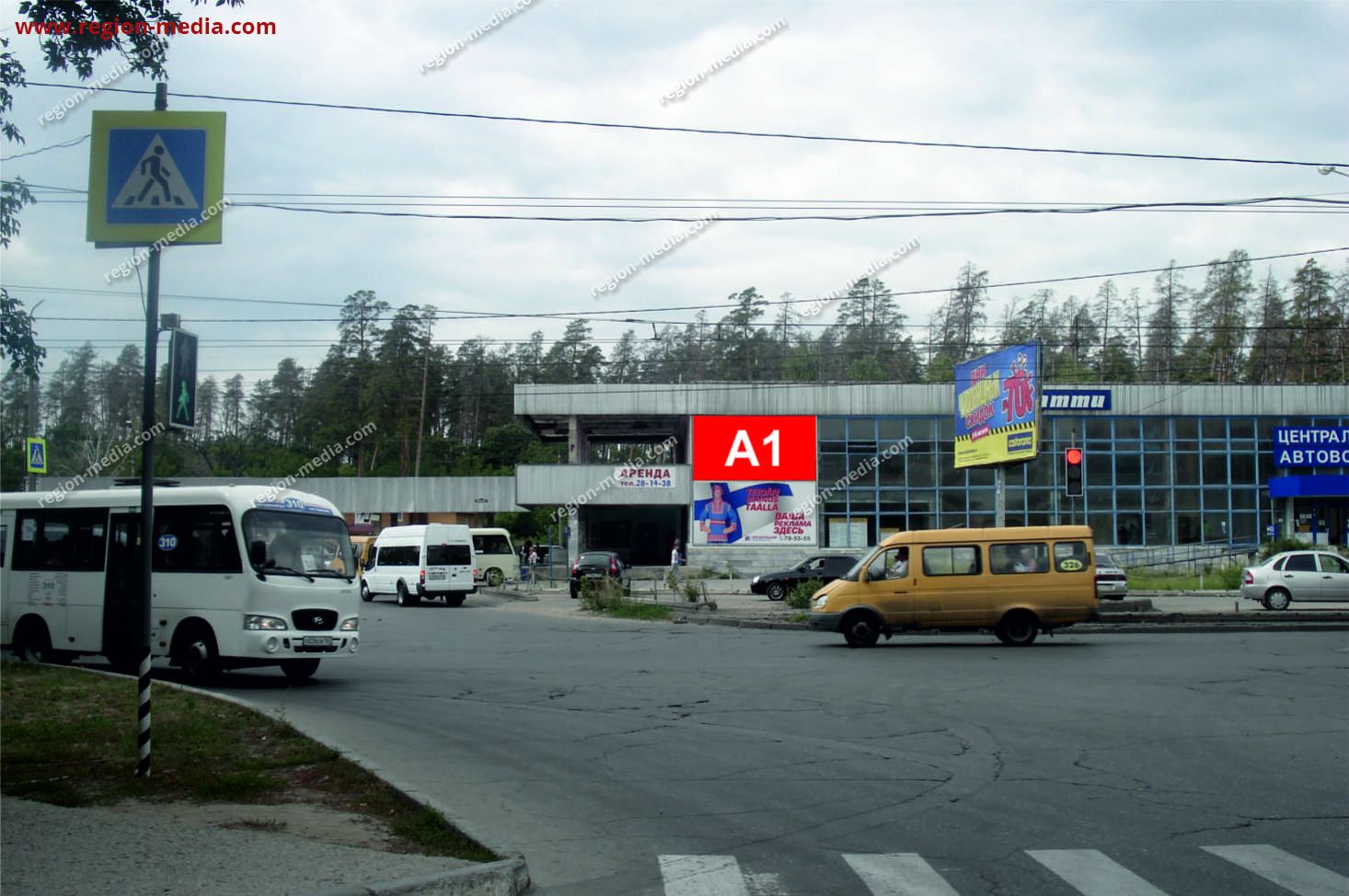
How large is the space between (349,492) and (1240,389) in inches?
1977

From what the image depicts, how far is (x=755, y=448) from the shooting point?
5516cm

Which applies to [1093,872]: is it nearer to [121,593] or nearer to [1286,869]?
[1286,869]

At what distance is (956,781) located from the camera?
29.7 ft

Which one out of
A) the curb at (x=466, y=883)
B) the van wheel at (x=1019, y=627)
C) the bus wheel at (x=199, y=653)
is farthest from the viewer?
the van wheel at (x=1019, y=627)

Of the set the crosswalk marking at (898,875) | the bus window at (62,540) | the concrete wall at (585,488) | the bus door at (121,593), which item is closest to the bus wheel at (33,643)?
the bus window at (62,540)

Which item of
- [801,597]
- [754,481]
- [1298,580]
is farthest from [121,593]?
[754,481]

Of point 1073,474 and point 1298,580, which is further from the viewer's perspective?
point 1298,580

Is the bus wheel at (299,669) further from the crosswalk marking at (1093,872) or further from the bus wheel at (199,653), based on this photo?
the crosswalk marking at (1093,872)

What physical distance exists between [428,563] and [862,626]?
20.1 metres

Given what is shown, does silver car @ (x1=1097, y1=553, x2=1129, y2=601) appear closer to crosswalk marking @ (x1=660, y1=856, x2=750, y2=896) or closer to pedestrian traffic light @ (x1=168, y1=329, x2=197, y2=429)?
crosswalk marking @ (x1=660, y1=856, x2=750, y2=896)

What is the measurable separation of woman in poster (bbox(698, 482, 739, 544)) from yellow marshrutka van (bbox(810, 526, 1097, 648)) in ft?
111

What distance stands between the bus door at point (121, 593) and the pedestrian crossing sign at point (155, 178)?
344 inches

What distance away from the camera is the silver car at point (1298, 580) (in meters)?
29.3

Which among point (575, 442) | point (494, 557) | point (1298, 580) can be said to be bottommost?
point (494, 557)
